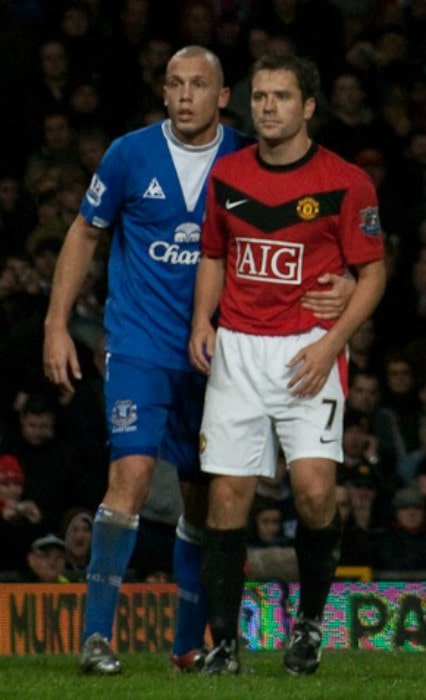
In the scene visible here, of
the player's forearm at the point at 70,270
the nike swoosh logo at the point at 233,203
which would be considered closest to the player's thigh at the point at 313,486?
the nike swoosh logo at the point at 233,203

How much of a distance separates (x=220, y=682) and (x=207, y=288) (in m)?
1.39

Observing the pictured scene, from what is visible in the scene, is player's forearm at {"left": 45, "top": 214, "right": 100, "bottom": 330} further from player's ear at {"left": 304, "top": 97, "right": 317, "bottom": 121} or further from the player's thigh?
the player's thigh

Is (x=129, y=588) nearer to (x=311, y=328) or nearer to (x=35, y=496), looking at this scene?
(x=35, y=496)

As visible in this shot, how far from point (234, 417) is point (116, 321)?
0.66m

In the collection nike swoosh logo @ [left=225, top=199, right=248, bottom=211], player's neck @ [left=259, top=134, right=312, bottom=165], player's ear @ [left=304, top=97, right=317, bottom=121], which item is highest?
player's ear @ [left=304, top=97, right=317, bottom=121]

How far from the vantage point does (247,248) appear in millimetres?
7516

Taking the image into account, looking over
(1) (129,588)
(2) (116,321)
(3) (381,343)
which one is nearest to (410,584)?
(1) (129,588)

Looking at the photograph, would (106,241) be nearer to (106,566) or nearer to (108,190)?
(108,190)

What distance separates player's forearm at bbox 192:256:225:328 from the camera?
764 cm

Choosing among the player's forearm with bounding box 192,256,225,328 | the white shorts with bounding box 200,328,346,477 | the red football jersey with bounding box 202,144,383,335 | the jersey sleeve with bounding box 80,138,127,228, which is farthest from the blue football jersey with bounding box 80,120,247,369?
the white shorts with bounding box 200,328,346,477

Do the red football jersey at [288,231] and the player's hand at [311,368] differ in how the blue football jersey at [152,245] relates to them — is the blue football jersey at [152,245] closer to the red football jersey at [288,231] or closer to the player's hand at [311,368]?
the red football jersey at [288,231]

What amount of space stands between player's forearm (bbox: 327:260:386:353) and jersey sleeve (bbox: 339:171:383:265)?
0.05m

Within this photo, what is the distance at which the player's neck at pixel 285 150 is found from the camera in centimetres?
754

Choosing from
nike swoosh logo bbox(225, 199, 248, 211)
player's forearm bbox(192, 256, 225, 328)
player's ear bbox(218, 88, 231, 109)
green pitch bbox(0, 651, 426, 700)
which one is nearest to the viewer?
green pitch bbox(0, 651, 426, 700)
